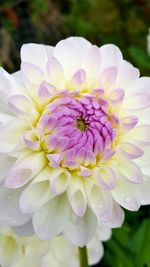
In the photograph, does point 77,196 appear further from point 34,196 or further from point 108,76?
point 108,76

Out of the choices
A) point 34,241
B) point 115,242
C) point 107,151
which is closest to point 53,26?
point 115,242

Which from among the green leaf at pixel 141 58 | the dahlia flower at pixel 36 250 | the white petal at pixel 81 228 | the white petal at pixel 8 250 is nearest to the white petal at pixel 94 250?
the dahlia flower at pixel 36 250

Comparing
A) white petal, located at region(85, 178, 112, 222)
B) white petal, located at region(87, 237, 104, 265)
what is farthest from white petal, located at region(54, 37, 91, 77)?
white petal, located at region(87, 237, 104, 265)

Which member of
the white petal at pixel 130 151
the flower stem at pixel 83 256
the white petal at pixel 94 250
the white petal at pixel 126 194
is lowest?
the white petal at pixel 94 250

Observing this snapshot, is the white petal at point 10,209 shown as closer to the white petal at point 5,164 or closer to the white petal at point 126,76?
the white petal at point 5,164

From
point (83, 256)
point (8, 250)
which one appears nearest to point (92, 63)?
→ point (83, 256)

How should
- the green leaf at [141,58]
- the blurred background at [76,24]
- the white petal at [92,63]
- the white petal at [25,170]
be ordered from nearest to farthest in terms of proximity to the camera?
the white petal at [25,170]
the white petal at [92,63]
the green leaf at [141,58]
the blurred background at [76,24]

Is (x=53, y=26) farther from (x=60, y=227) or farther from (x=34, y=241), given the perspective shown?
(x=60, y=227)
